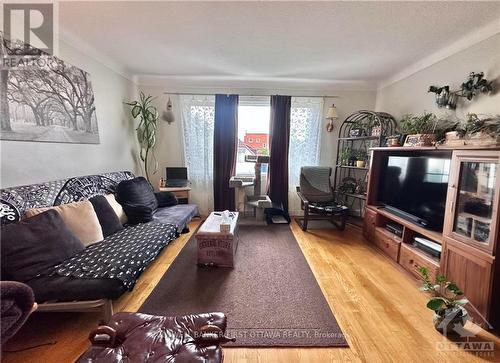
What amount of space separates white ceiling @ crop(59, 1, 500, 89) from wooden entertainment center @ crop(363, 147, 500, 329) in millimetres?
1138

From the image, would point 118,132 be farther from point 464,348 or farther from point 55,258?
point 464,348

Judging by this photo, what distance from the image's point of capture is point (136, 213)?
2.68 metres

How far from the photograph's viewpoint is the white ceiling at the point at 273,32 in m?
1.93

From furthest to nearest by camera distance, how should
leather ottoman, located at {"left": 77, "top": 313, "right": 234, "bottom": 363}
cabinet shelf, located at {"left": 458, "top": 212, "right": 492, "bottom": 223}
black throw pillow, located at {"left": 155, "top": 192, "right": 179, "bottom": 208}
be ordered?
black throw pillow, located at {"left": 155, "top": 192, "right": 179, "bottom": 208} < cabinet shelf, located at {"left": 458, "top": 212, "right": 492, "bottom": 223} < leather ottoman, located at {"left": 77, "top": 313, "right": 234, "bottom": 363}

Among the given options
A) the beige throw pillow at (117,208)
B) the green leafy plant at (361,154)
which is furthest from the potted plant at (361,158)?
the beige throw pillow at (117,208)

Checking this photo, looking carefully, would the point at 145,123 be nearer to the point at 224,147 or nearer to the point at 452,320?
the point at 224,147

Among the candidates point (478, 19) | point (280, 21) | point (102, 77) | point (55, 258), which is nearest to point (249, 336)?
point (55, 258)

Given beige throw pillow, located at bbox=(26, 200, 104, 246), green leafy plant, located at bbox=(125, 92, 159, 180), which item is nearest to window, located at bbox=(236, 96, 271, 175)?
green leafy plant, located at bbox=(125, 92, 159, 180)

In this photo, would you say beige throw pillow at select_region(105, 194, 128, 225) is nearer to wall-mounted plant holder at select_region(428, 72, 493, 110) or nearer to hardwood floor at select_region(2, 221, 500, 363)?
hardwood floor at select_region(2, 221, 500, 363)

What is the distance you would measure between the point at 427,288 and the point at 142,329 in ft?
6.20

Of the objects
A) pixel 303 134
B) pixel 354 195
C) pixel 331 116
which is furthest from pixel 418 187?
pixel 303 134

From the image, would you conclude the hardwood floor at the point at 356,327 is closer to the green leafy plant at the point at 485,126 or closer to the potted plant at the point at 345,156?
the green leafy plant at the point at 485,126

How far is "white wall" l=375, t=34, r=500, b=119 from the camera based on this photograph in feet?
7.00

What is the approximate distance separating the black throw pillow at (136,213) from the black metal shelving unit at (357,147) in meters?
2.94
